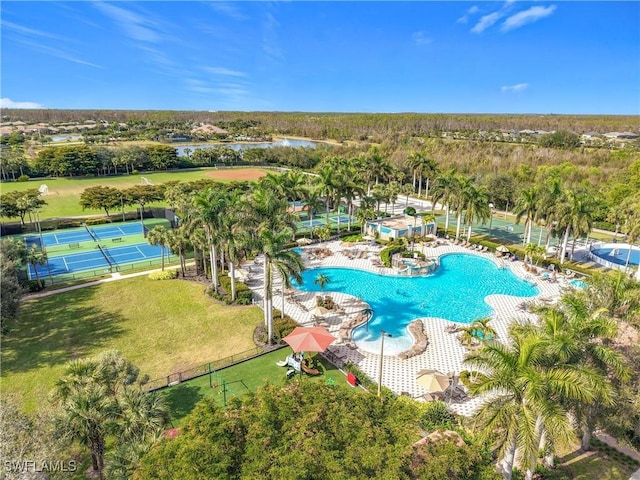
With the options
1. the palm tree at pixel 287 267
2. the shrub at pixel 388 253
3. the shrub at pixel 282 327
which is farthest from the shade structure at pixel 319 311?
the shrub at pixel 388 253

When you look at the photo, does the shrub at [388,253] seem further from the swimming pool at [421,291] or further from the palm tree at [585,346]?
the palm tree at [585,346]

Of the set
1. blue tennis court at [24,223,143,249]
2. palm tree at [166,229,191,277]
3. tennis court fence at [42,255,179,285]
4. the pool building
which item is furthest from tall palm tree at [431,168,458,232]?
blue tennis court at [24,223,143,249]

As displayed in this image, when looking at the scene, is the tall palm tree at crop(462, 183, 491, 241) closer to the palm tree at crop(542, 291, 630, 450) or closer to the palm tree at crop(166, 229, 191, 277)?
the palm tree at crop(542, 291, 630, 450)

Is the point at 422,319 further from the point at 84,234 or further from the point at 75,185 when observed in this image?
the point at 75,185

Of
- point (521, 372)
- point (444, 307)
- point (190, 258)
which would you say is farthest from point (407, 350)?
point (190, 258)

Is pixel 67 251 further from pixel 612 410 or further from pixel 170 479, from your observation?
pixel 612 410

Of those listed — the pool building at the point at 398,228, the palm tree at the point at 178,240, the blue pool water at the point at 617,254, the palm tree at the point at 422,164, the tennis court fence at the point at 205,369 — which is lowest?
the tennis court fence at the point at 205,369

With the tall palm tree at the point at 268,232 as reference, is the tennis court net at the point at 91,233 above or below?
below
